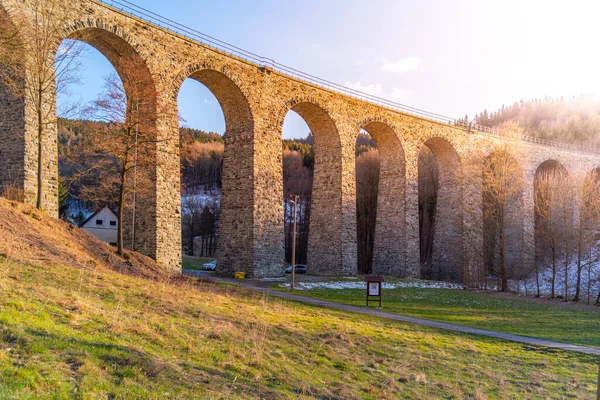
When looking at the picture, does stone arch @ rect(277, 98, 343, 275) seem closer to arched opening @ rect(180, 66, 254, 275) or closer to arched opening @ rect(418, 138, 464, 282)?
arched opening @ rect(180, 66, 254, 275)

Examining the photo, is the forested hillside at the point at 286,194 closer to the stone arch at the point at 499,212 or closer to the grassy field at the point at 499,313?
the stone arch at the point at 499,212

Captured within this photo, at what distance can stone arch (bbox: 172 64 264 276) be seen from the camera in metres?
25.6

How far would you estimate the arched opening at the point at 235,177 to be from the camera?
84.1 feet

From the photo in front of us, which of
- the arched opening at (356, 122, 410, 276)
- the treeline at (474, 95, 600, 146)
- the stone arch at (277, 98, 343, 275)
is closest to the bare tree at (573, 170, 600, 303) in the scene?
the arched opening at (356, 122, 410, 276)

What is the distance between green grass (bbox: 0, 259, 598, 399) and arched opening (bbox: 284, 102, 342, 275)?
57.6ft

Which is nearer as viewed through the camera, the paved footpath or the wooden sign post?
the paved footpath

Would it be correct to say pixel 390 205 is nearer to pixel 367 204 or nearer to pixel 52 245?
pixel 367 204

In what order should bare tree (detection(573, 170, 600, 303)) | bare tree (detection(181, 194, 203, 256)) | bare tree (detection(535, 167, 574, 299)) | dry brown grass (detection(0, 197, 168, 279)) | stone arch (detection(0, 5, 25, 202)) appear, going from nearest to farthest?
dry brown grass (detection(0, 197, 168, 279))
stone arch (detection(0, 5, 25, 202))
bare tree (detection(573, 170, 600, 303))
bare tree (detection(535, 167, 574, 299))
bare tree (detection(181, 194, 203, 256))

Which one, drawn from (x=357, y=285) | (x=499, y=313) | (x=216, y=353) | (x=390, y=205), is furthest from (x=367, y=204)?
(x=216, y=353)

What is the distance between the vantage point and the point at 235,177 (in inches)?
1043

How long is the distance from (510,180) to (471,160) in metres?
7.25

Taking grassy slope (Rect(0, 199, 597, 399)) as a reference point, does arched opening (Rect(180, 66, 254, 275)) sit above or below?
above

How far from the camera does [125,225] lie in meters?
21.8

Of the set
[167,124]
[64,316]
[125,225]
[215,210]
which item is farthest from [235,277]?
[215,210]
